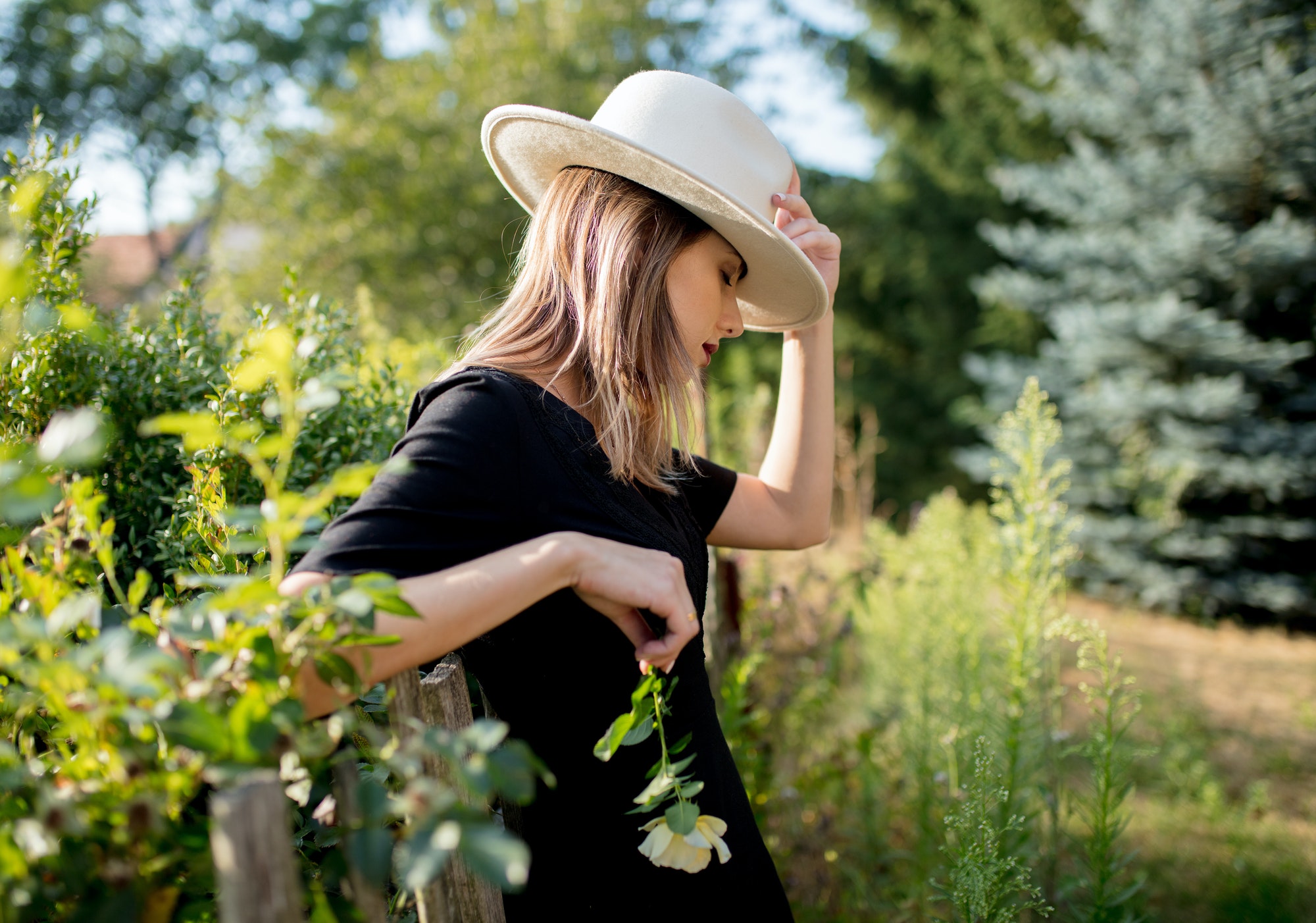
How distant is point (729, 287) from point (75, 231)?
3.77ft

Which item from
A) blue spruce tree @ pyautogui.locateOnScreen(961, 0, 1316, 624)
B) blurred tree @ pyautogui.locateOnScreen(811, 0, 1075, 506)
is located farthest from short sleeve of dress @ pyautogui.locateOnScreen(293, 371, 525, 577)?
blurred tree @ pyautogui.locateOnScreen(811, 0, 1075, 506)

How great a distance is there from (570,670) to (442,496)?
13.9 inches

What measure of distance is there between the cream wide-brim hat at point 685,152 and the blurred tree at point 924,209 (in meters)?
8.54

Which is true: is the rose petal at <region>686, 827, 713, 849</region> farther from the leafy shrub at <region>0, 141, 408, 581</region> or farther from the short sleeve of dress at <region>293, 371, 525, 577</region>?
the leafy shrub at <region>0, 141, 408, 581</region>

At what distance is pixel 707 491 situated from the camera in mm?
1562

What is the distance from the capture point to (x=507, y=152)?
1.48 m

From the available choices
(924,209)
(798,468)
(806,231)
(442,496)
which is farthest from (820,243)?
(924,209)

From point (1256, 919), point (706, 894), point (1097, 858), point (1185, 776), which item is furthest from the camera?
point (1185, 776)

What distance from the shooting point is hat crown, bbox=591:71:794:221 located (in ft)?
4.20

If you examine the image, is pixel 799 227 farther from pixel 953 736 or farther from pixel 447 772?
pixel 953 736

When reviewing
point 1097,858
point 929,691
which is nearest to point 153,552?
point 1097,858

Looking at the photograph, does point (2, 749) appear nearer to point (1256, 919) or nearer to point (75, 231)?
point (75, 231)

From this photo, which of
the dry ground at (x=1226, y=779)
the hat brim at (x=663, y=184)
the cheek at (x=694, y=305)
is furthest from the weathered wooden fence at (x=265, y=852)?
the dry ground at (x=1226, y=779)

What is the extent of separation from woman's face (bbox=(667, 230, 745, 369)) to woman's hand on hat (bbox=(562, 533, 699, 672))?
1.51 ft
